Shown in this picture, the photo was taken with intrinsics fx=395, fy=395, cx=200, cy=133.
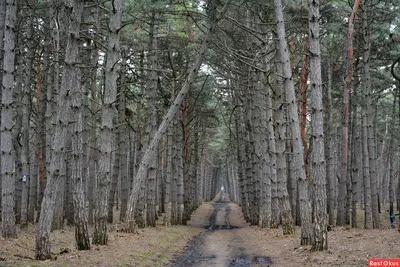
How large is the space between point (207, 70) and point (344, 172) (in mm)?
12059

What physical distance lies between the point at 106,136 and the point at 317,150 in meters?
Answer: 5.97

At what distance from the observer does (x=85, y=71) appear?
61.1ft

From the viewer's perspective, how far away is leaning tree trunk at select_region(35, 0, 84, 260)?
8.12 metres

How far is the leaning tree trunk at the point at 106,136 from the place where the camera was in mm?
11203

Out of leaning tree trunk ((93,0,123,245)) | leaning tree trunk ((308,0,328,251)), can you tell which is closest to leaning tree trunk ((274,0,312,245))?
leaning tree trunk ((308,0,328,251))

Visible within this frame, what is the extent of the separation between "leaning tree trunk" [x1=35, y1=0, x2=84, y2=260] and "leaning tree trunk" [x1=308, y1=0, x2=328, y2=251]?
20.3 feet

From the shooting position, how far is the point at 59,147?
838 centimetres

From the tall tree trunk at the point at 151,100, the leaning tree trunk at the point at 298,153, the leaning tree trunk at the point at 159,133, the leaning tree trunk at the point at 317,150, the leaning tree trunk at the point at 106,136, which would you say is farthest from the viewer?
the tall tree trunk at the point at 151,100

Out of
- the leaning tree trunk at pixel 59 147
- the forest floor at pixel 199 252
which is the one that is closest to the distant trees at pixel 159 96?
the leaning tree trunk at pixel 59 147

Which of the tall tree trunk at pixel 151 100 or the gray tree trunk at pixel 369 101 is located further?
the tall tree trunk at pixel 151 100

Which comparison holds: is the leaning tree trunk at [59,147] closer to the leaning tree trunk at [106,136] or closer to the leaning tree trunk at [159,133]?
the leaning tree trunk at [106,136]

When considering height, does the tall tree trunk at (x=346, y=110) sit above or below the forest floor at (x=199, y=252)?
above

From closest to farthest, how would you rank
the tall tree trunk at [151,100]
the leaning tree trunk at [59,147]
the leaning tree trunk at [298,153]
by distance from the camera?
the leaning tree trunk at [59,147]
the leaning tree trunk at [298,153]
the tall tree trunk at [151,100]

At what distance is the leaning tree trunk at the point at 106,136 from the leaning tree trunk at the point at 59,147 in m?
2.68
